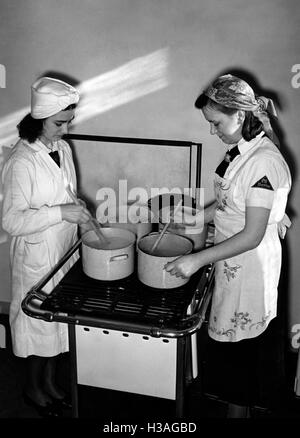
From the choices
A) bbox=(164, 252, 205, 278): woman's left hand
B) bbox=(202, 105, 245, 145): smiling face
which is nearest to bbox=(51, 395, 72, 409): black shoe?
bbox=(164, 252, 205, 278): woman's left hand

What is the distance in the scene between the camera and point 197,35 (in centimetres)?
218

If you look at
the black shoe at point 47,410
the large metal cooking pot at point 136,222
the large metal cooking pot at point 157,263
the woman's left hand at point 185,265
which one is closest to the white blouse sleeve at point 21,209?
the large metal cooking pot at point 136,222

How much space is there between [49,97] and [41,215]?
42 centimetres

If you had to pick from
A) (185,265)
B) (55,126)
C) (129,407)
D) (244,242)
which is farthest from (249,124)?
(129,407)

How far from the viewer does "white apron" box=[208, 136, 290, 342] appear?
171 cm

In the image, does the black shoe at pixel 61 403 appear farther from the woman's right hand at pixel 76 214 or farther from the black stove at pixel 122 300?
the woman's right hand at pixel 76 214

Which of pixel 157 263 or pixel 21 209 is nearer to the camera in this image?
pixel 157 263

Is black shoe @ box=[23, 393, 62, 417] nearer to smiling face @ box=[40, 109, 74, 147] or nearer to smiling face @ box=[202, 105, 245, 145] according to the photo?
smiling face @ box=[40, 109, 74, 147]

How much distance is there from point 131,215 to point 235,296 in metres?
0.53

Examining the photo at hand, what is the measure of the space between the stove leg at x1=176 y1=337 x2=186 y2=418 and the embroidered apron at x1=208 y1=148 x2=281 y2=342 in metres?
0.24

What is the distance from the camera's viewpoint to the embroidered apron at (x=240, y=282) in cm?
172

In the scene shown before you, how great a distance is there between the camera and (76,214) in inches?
71.2

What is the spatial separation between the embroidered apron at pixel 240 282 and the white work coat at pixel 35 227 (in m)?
0.59

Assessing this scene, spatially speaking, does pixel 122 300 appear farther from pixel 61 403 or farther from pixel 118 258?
pixel 61 403
